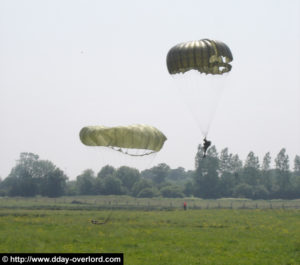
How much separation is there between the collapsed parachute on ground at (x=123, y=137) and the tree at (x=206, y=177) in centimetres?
11244

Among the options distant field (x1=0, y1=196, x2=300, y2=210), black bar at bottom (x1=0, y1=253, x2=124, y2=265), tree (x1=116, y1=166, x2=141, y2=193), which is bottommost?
black bar at bottom (x1=0, y1=253, x2=124, y2=265)

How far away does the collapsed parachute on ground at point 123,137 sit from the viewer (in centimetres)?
3042

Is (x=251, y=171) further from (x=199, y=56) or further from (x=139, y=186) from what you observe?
(x=199, y=56)

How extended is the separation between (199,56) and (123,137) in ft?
25.9

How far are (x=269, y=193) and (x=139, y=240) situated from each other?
110022 millimetres

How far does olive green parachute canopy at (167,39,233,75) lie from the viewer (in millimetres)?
31594

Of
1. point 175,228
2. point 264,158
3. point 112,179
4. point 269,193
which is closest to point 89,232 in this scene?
point 175,228

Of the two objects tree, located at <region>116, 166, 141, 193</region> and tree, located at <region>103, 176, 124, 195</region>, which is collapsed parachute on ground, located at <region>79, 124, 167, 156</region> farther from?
tree, located at <region>116, 166, 141, 193</region>

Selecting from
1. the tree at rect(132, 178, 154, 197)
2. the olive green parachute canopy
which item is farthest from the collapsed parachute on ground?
the tree at rect(132, 178, 154, 197)

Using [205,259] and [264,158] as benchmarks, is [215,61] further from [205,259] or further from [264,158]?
[264,158]

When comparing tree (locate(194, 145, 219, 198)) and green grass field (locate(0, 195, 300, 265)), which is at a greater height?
tree (locate(194, 145, 219, 198))

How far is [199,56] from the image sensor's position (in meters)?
31.5

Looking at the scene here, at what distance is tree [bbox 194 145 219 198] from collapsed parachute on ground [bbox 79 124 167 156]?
112 meters

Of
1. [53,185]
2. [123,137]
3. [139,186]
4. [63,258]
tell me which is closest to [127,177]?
[139,186]
